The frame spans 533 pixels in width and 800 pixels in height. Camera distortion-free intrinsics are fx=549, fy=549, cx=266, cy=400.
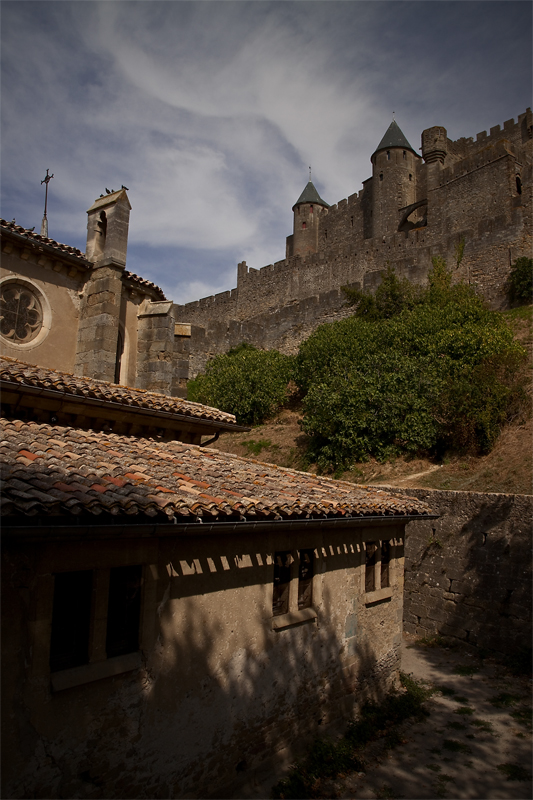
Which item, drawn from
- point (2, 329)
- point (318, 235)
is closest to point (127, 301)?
point (2, 329)

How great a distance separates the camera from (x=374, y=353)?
2108cm

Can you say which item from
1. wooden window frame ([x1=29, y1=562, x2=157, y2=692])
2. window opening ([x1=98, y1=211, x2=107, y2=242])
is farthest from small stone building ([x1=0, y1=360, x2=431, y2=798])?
window opening ([x1=98, y1=211, x2=107, y2=242])

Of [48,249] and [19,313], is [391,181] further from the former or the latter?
[19,313]

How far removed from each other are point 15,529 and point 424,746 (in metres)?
7.35

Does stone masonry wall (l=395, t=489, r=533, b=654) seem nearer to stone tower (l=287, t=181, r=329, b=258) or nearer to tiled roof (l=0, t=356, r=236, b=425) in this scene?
tiled roof (l=0, t=356, r=236, b=425)

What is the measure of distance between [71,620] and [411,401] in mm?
→ 13835

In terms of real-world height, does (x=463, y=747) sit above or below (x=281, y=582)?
below

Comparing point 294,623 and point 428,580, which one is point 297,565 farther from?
point 428,580

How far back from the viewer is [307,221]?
49969 millimetres

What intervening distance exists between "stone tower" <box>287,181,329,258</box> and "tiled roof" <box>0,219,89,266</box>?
39244 millimetres

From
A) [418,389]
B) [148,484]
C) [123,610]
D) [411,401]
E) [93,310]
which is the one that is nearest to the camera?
[123,610]

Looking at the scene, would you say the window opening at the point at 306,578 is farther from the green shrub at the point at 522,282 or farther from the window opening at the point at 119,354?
the green shrub at the point at 522,282

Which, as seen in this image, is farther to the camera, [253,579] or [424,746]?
[424,746]

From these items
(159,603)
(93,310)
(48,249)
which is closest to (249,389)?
(93,310)
